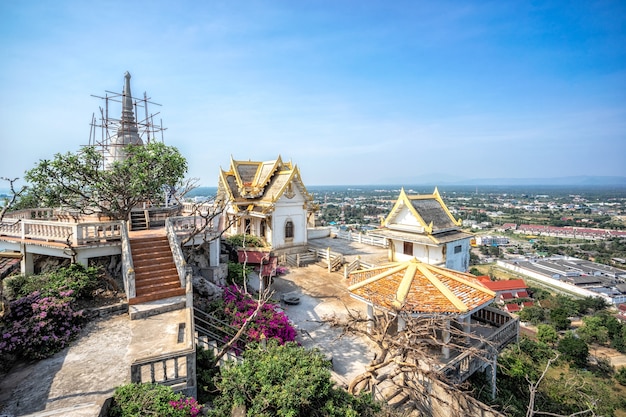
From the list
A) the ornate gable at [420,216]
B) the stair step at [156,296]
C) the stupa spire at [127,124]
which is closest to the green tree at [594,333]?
the ornate gable at [420,216]

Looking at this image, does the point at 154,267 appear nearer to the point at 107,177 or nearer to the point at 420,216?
the point at 107,177

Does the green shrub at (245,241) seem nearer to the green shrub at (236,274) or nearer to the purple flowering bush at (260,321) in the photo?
the green shrub at (236,274)

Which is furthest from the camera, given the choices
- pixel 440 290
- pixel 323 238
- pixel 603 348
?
pixel 603 348

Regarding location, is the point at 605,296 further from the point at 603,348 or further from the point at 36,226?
the point at 36,226

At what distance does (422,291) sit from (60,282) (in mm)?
12323

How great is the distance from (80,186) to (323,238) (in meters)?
19.5

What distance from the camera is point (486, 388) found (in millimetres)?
12352

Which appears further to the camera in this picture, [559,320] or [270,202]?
[559,320]

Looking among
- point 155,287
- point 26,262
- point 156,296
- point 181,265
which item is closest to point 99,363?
point 156,296

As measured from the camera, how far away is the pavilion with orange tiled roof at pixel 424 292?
10.6 meters

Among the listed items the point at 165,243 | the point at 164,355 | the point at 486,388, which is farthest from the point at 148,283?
the point at 486,388

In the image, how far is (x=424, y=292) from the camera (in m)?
11.4

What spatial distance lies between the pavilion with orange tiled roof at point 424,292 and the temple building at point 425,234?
6005mm

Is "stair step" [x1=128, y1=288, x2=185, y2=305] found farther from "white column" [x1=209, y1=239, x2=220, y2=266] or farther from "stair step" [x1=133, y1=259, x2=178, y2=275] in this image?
"white column" [x1=209, y1=239, x2=220, y2=266]
